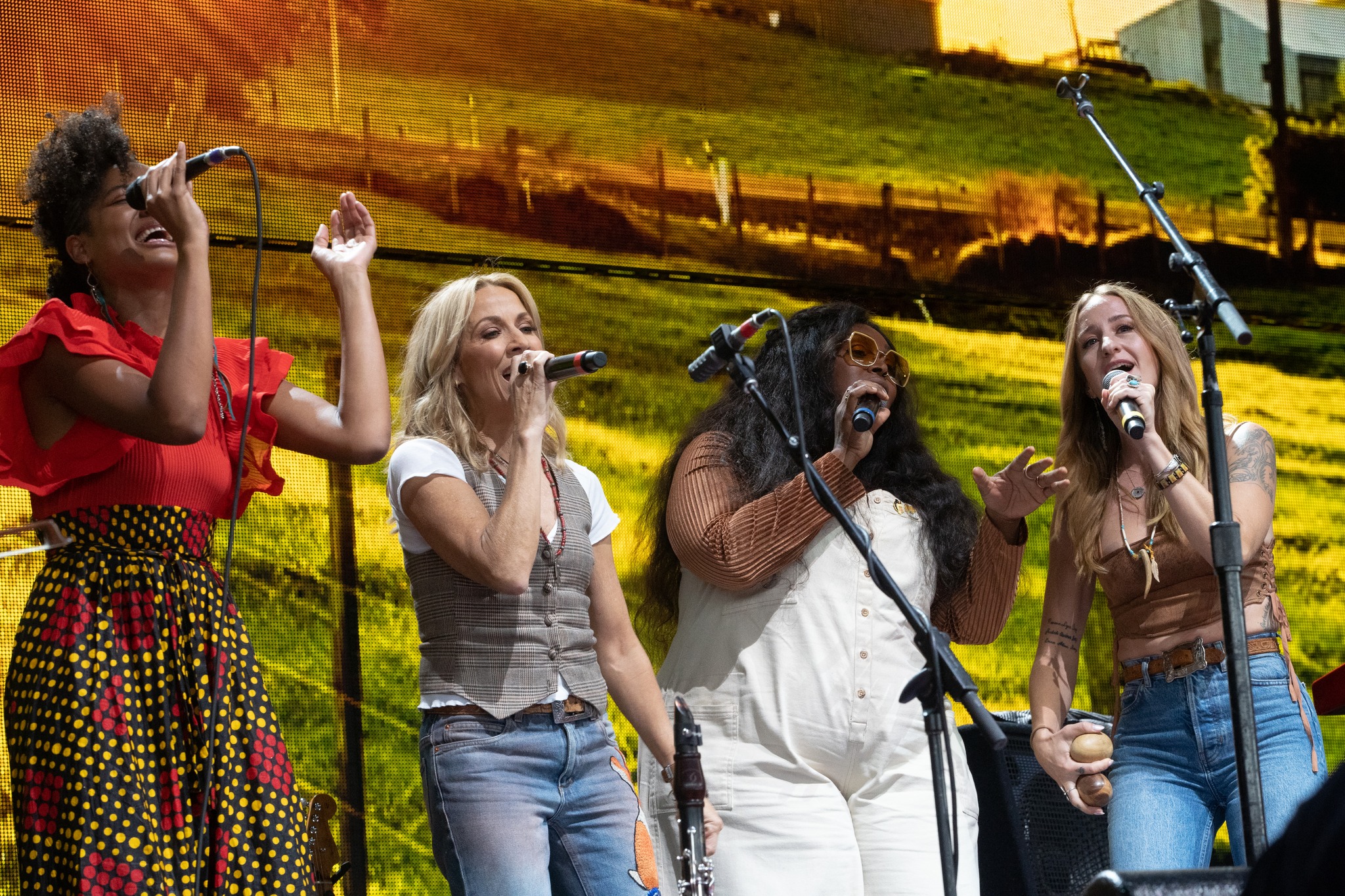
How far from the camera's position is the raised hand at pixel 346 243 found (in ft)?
8.43

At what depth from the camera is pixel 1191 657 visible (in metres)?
2.83

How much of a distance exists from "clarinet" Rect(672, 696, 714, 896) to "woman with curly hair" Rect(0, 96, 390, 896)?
55 centimetres

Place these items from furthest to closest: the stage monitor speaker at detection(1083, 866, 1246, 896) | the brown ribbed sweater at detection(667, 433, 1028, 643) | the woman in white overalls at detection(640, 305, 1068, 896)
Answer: the brown ribbed sweater at detection(667, 433, 1028, 643) < the woman in white overalls at detection(640, 305, 1068, 896) < the stage monitor speaker at detection(1083, 866, 1246, 896)

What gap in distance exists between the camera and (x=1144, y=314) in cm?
314

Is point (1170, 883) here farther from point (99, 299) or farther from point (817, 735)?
point (99, 299)

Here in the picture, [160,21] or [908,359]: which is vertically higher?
[160,21]

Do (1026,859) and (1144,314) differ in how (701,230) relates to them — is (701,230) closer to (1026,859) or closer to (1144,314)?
(1144,314)

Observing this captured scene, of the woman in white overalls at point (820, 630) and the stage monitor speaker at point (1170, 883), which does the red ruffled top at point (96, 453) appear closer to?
the woman in white overalls at point (820, 630)

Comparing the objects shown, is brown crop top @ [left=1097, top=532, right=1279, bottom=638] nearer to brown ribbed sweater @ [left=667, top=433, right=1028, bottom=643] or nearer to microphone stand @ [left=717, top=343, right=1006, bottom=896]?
brown ribbed sweater @ [left=667, top=433, right=1028, bottom=643]

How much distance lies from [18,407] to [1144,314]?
7.19ft

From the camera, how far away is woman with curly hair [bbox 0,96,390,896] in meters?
2.02

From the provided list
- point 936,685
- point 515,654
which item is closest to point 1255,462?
point 936,685

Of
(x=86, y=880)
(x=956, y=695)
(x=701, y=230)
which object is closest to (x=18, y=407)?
(x=86, y=880)

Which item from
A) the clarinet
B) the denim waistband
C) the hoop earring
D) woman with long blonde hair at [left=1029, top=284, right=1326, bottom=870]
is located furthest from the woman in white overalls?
the hoop earring
